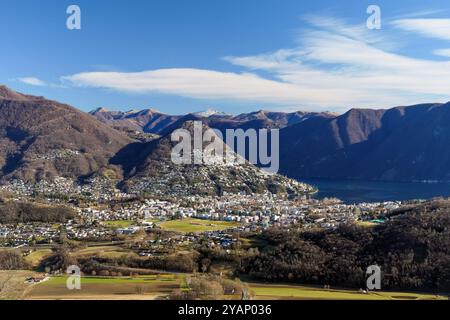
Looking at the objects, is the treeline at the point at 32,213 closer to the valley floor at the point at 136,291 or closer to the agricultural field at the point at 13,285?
the agricultural field at the point at 13,285

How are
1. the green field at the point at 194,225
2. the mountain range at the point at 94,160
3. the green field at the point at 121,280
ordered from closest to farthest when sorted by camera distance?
1. the green field at the point at 121,280
2. the green field at the point at 194,225
3. the mountain range at the point at 94,160

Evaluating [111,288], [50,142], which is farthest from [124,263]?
[50,142]

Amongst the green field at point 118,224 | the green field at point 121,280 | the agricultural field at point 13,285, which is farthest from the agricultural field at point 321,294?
the green field at point 118,224

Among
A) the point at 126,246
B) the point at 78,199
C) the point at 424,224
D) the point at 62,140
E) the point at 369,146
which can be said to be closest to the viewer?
the point at 424,224

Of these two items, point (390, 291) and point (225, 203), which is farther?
point (225, 203)

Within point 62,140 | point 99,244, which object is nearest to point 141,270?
point 99,244

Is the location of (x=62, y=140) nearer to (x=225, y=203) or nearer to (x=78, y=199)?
(x=78, y=199)
